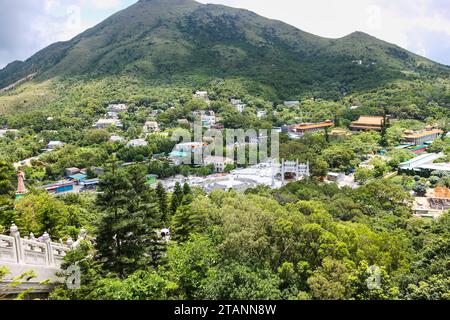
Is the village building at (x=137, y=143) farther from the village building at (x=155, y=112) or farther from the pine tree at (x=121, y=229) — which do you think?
the pine tree at (x=121, y=229)

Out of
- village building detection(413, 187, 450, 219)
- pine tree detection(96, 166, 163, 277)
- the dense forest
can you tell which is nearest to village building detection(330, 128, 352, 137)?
the dense forest

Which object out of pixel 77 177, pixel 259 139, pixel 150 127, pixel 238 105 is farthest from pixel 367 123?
pixel 77 177

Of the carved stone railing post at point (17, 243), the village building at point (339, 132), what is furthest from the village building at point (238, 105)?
the carved stone railing post at point (17, 243)

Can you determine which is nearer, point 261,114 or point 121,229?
point 121,229

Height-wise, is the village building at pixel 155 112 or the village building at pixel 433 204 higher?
the village building at pixel 155 112

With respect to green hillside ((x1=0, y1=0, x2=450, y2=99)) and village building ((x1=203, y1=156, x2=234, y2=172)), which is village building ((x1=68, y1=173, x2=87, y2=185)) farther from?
green hillside ((x1=0, y1=0, x2=450, y2=99))

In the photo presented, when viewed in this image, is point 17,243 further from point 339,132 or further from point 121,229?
point 339,132
